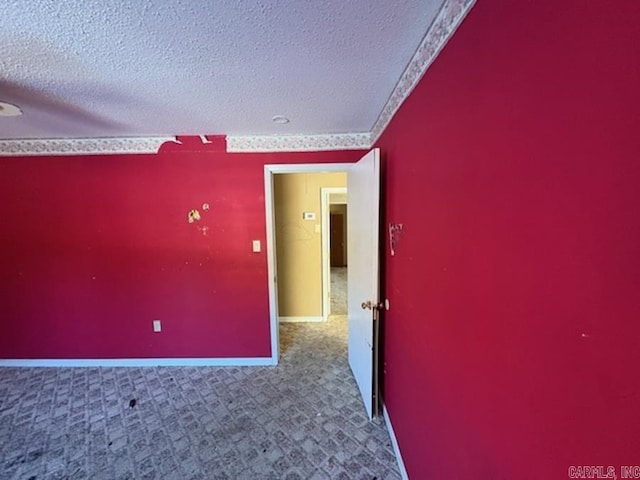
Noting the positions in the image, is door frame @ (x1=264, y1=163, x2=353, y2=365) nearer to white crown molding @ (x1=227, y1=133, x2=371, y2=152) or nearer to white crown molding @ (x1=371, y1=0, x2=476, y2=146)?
white crown molding @ (x1=227, y1=133, x2=371, y2=152)

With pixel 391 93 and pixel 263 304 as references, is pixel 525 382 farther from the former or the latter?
pixel 263 304

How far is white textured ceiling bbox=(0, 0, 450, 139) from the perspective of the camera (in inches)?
37.2

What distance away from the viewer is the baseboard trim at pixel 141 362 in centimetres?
273

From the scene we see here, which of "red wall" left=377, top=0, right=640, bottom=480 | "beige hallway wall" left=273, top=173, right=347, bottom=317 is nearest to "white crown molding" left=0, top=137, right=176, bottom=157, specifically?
"beige hallway wall" left=273, top=173, right=347, bottom=317

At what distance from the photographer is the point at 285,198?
3.67 meters

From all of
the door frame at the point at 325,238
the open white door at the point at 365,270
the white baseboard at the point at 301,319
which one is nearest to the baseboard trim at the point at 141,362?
the open white door at the point at 365,270

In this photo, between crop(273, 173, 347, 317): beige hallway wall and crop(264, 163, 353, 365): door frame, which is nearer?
crop(264, 163, 353, 365): door frame

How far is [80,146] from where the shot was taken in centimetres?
251

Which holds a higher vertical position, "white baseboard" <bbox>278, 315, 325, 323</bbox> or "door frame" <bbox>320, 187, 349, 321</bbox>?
"door frame" <bbox>320, 187, 349, 321</bbox>

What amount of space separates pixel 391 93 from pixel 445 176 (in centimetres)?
93

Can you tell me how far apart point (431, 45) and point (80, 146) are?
3.11m

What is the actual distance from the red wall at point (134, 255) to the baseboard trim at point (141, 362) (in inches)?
2.3

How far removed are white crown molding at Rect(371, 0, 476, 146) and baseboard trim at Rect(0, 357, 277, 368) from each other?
2615 millimetres

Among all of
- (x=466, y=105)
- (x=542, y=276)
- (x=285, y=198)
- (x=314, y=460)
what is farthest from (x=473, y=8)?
(x=285, y=198)
